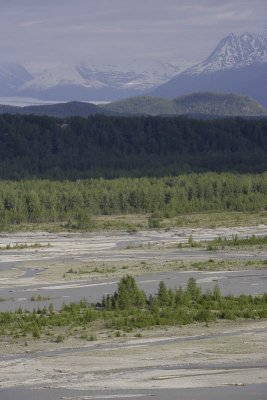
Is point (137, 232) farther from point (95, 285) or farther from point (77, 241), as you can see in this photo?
point (95, 285)

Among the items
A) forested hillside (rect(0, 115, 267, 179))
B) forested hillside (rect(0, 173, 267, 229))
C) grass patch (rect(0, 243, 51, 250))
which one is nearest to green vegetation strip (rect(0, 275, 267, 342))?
grass patch (rect(0, 243, 51, 250))

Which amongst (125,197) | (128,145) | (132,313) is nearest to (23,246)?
(132,313)

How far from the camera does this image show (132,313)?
43.1 metres

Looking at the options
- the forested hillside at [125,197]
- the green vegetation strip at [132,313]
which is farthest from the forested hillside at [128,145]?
the green vegetation strip at [132,313]

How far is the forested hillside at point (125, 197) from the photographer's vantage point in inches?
4360

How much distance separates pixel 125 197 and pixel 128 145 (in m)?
57.3

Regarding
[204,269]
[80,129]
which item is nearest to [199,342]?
[204,269]

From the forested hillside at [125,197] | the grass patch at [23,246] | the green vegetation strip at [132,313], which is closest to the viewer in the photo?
the green vegetation strip at [132,313]

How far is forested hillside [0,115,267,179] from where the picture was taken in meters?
160

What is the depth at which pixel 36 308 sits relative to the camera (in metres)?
46.1

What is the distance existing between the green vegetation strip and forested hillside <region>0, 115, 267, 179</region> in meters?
107

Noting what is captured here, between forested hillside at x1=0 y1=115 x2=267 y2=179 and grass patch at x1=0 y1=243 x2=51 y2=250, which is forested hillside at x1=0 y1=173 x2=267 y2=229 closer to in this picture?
grass patch at x1=0 y1=243 x2=51 y2=250

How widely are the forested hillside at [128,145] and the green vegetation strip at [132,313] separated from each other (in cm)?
10660

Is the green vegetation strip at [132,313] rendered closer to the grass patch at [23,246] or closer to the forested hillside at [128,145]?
the grass patch at [23,246]
